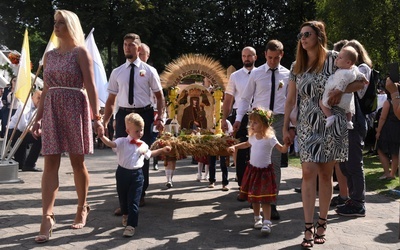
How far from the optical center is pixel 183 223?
258 inches

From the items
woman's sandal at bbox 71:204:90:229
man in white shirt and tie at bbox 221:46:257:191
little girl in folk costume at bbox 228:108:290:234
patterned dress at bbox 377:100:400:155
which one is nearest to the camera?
woman's sandal at bbox 71:204:90:229

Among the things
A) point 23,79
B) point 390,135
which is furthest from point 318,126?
point 23,79

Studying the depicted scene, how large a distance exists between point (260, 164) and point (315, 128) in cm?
111

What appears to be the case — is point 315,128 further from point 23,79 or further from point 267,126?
point 23,79

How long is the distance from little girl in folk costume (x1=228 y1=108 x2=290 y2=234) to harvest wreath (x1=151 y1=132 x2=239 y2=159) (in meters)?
0.88

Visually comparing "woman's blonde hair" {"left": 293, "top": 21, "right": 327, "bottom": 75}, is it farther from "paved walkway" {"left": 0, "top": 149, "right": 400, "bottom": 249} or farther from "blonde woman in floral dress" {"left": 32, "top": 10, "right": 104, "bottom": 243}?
"blonde woman in floral dress" {"left": 32, "top": 10, "right": 104, "bottom": 243}

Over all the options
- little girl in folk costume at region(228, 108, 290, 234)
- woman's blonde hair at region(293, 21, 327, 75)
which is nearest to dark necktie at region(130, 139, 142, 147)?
little girl in folk costume at region(228, 108, 290, 234)

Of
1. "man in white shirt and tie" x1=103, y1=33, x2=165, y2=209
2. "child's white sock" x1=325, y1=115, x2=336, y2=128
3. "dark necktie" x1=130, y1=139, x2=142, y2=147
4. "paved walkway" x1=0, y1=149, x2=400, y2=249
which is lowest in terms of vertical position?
"paved walkway" x1=0, y1=149, x2=400, y2=249

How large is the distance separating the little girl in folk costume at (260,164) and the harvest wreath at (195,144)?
34.6 inches

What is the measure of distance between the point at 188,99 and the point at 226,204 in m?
1.93

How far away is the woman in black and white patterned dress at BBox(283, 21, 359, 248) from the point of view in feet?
18.3

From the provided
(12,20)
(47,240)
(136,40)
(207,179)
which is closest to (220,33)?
(12,20)

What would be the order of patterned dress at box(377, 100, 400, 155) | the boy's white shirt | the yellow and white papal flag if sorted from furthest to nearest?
1. patterned dress at box(377, 100, 400, 155)
2. the yellow and white papal flag
3. the boy's white shirt

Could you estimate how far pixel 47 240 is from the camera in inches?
217
